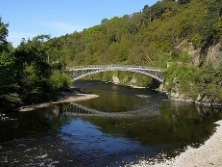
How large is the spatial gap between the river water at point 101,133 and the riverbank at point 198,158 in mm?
1156

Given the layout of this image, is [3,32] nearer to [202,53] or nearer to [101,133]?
[101,133]

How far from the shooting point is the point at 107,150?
32.9 metres

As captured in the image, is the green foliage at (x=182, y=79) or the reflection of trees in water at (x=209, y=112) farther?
the green foliage at (x=182, y=79)

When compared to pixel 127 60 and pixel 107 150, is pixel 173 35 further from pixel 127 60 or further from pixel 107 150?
pixel 107 150

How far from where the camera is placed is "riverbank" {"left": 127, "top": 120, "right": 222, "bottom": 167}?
27609 mm

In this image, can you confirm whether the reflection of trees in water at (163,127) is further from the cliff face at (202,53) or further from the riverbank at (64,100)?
the cliff face at (202,53)

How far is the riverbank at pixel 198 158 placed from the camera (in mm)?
27609

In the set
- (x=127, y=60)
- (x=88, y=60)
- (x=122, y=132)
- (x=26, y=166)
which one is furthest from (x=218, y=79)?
(x=88, y=60)

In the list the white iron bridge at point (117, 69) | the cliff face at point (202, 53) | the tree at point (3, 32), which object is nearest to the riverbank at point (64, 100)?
the tree at point (3, 32)

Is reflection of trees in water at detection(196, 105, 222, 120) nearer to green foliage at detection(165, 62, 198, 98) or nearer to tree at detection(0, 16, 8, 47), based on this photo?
green foliage at detection(165, 62, 198, 98)

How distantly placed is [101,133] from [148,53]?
239 feet

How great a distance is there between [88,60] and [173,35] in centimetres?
4843

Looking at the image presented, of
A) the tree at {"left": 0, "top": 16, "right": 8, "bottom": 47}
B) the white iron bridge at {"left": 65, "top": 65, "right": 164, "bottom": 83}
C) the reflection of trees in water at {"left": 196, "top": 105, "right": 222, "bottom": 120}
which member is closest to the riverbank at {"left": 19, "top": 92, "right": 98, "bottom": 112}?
the tree at {"left": 0, "top": 16, "right": 8, "bottom": 47}

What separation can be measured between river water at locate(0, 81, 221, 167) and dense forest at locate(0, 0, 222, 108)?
6.16m
